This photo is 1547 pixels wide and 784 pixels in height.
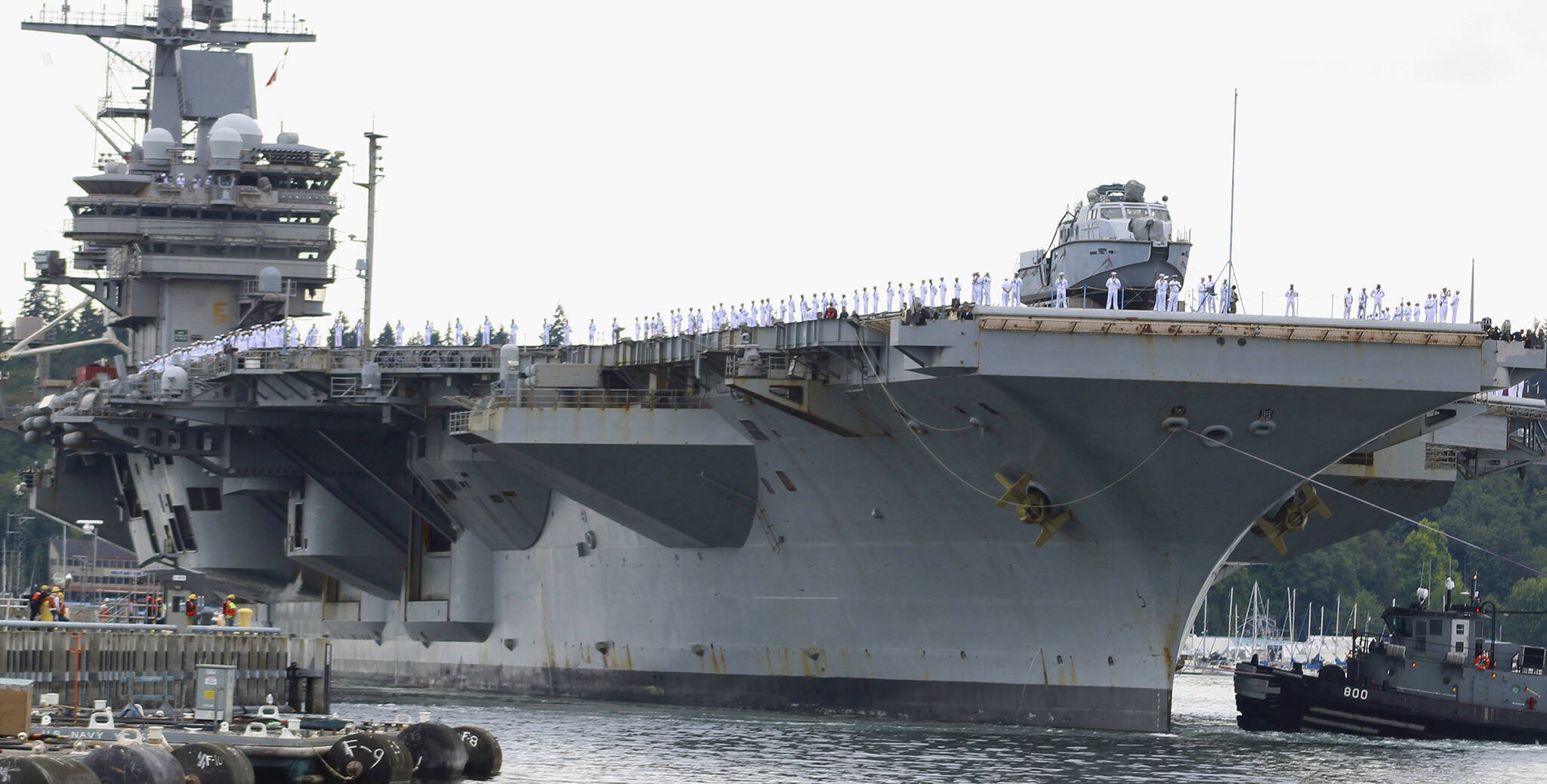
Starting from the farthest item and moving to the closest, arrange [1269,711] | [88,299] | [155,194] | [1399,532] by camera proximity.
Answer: [1399,532], [88,299], [155,194], [1269,711]

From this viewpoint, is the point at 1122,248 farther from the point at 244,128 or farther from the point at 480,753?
the point at 244,128

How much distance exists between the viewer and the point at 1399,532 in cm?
9694

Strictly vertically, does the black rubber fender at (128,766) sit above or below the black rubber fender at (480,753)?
above

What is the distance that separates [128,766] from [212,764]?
4.47 feet

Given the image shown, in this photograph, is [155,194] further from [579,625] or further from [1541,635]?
[1541,635]

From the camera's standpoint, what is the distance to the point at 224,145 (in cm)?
4669

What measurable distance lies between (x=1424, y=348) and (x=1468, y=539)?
71.3 meters

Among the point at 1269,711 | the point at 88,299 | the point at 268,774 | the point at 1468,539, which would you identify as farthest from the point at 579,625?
the point at 1468,539

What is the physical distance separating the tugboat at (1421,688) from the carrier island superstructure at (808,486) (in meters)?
2.16

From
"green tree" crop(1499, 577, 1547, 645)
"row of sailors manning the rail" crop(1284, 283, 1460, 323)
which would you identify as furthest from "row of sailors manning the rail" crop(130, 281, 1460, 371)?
"green tree" crop(1499, 577, 1547, 645)

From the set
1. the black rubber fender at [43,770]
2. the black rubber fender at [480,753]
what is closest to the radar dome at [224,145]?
the black rubber fender at [480,753]

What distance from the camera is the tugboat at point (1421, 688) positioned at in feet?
102

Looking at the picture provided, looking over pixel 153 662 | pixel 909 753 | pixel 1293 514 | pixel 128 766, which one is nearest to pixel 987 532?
pixel 909 753

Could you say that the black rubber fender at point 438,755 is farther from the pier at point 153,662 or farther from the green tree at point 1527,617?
the green tree at point 1527,617
